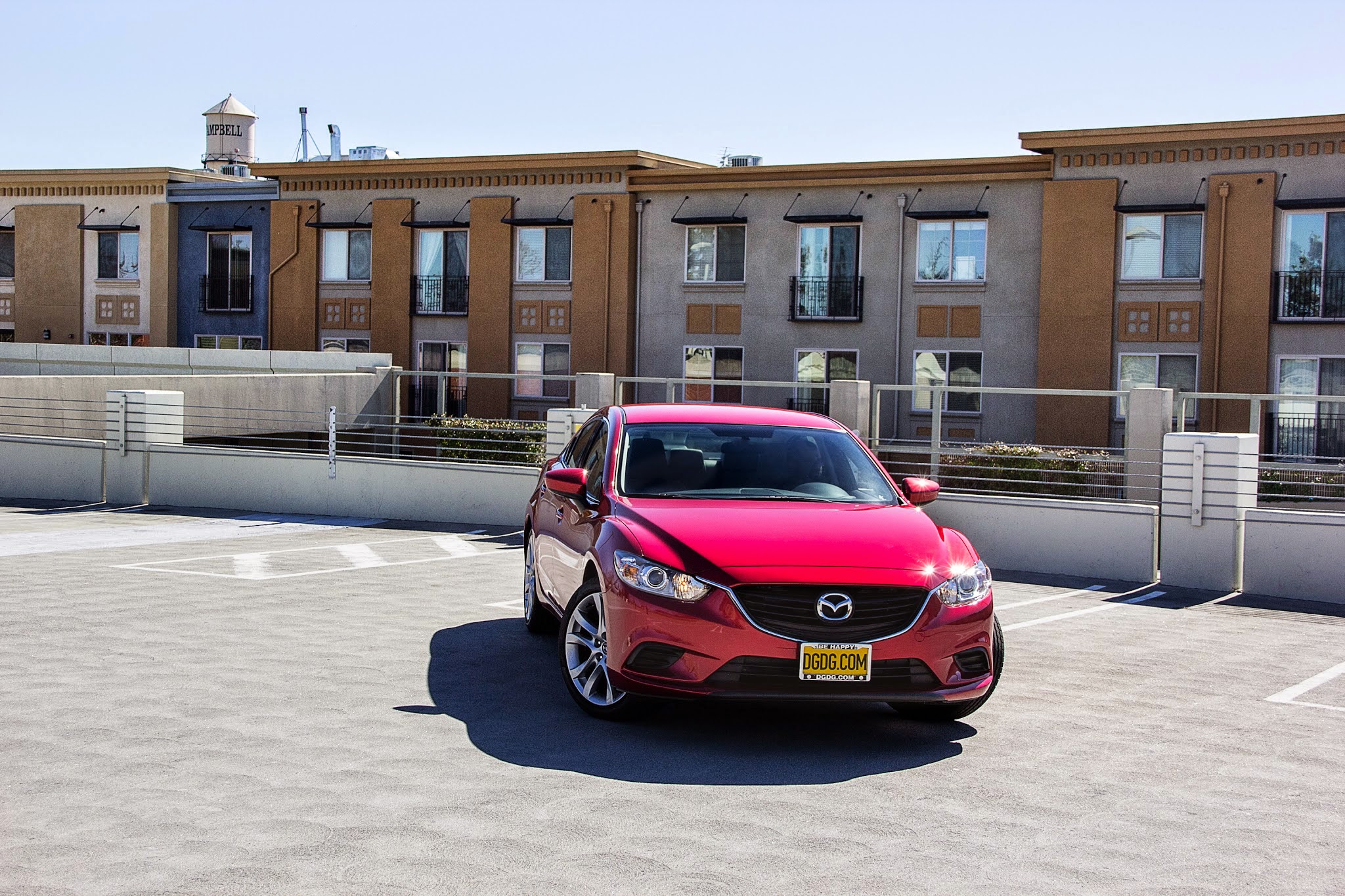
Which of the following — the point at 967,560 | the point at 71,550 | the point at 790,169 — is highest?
the point at 790,169

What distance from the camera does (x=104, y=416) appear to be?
78.5ft

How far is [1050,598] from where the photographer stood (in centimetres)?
1271

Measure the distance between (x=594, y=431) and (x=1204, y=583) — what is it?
7.31 meters

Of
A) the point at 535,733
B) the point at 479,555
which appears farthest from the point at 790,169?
the point at 535,733

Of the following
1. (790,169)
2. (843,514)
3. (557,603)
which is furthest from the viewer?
(790,169)

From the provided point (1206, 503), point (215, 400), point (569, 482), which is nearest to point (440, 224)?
point (215, 400)

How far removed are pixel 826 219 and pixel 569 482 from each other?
86.6ft

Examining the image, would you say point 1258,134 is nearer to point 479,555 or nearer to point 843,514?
point 479,555

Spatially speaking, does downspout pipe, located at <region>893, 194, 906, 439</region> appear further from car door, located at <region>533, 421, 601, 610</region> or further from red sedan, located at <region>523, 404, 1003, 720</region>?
red sedan, located at <region>523, 404, 1003, 720</region>

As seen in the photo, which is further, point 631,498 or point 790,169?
point 790,169

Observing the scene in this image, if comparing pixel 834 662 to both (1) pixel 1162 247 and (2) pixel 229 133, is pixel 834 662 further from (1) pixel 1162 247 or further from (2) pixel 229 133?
(2) pixel 229 133

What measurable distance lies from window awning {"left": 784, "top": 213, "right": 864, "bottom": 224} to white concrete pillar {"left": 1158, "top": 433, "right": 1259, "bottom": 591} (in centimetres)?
2026

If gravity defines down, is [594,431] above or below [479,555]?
above

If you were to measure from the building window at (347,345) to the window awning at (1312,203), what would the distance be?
23.3m
